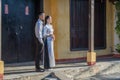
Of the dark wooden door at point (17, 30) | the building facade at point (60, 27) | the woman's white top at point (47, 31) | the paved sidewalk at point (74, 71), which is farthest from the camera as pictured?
the building facade at point (60, 27)

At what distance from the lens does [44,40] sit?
12.2m

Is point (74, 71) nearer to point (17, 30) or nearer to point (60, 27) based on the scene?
point (60, 27)

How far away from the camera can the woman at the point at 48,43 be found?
12.2 m

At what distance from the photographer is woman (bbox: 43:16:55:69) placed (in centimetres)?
1216

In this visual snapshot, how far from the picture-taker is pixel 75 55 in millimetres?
15422

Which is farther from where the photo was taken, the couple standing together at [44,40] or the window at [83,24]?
the window at [83,24]

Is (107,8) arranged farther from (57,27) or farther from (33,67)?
(33,67)

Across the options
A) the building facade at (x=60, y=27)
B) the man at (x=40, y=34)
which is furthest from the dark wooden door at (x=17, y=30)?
the man at (x=40, y=34)

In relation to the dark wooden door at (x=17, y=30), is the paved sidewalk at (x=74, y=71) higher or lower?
lower

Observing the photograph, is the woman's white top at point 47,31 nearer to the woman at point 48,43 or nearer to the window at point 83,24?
the woman at point 48,43

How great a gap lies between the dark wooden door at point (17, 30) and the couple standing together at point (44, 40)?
2.13 m

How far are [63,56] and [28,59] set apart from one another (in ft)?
4.67

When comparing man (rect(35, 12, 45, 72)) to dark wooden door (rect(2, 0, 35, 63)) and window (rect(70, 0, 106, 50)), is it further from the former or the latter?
window (rect(70, 0, 106, 50))

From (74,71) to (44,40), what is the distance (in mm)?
1585
